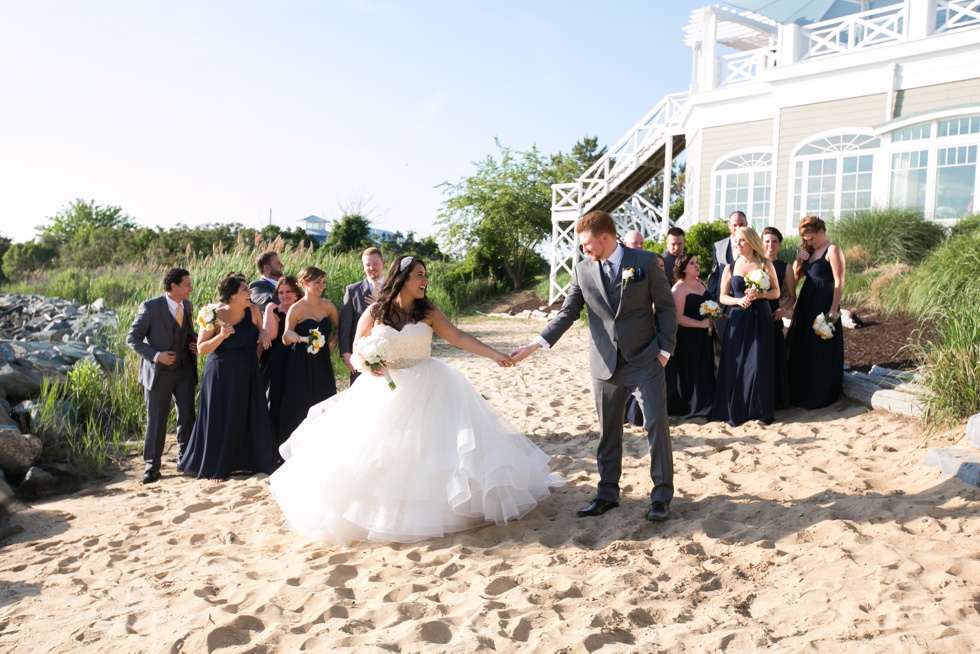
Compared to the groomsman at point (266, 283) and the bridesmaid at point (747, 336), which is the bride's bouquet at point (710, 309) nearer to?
the bridesmaid at point (747, 336)

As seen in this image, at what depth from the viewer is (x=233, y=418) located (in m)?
6.76

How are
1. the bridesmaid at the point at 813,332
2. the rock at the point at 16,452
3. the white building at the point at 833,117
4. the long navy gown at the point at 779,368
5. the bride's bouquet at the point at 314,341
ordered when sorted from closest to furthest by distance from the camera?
the rock at the point at 16,452, the bride's bouquet at the point at 314,341, the bridesmaid at the point at 813,332, the long navy gown at the point at 779,368, the white building at the point at 833,117

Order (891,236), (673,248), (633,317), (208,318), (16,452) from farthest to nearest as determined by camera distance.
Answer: (891,236) < (673,248) < (16,452) < (208,318) < (633,317)

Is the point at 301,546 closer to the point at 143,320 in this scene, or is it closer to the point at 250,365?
the point at 250,365

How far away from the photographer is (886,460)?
5.88 meters

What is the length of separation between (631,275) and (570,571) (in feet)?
6.42

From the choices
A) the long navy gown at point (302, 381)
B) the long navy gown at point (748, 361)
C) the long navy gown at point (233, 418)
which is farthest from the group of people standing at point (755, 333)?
the long navy gown at point (233, 418)

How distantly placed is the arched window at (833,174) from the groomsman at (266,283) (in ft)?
39.0

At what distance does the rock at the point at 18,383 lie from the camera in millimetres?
8672

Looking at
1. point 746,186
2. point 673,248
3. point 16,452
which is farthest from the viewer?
point 746,186

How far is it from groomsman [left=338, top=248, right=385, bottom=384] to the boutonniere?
275cm

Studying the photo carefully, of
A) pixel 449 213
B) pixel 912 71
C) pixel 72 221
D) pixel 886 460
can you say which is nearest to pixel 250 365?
pixel 886 460

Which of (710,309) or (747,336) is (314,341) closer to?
(710,309)

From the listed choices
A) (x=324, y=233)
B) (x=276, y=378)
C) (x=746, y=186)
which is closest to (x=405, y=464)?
(x=276, y=378)
